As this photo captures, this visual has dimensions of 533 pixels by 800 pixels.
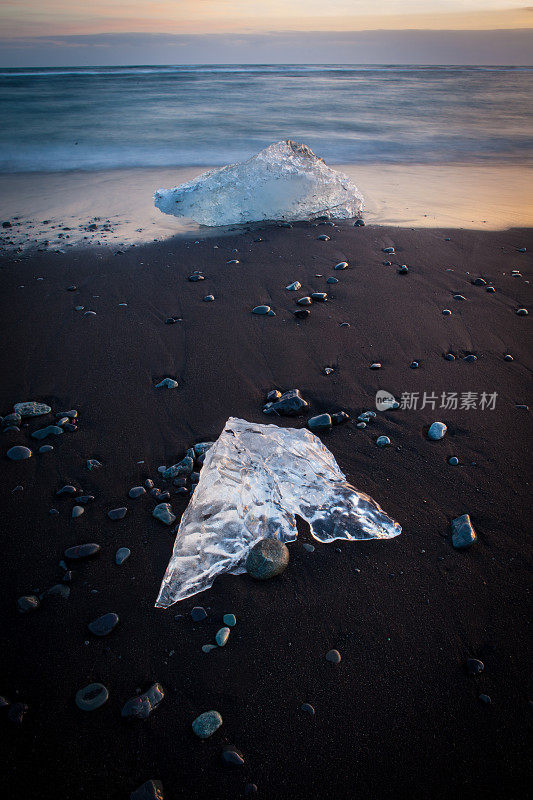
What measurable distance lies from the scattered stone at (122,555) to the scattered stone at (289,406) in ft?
3.95

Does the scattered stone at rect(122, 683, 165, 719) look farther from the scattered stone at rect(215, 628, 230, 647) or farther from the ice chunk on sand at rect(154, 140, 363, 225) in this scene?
the ice chunk on sand at rect(154, 140, 363, 225)

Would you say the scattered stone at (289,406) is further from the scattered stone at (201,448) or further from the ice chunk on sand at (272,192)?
the ice chunk on sand at (272,192)

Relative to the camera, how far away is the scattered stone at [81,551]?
1.99m

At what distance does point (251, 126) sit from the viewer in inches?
647

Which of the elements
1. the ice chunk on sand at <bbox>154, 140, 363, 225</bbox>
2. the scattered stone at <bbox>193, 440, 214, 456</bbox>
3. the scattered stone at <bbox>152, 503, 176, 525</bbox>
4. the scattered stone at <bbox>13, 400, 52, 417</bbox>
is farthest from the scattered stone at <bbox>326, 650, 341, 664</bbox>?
the ice chunk on sand at <bbox>154, 140, 363, 225</bbox>

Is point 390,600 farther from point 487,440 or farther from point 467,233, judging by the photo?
point 467,233

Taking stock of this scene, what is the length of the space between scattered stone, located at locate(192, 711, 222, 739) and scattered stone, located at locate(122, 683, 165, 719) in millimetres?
154

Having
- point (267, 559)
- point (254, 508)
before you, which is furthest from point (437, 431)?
point (267, 559)

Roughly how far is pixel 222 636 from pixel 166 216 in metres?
6.24

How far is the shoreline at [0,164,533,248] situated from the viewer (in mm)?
6059

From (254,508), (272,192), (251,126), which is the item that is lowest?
(254,508)

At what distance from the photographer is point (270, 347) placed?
11.6 ft

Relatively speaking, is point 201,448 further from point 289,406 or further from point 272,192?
point 272,192

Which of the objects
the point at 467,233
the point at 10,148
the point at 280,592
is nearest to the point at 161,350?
the point at 280,592
